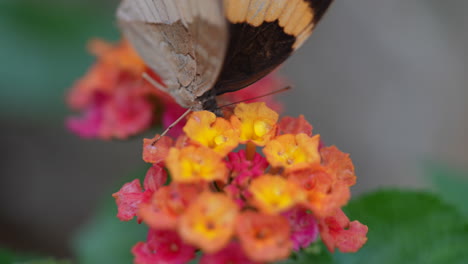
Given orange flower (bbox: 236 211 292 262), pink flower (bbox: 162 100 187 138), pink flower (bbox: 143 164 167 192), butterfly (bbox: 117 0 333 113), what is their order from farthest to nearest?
pink flower (bbox: 162 100 187 138) < butterfly (bbox: 117 0 333 113) < pink flower (bbox: 143 164 167 192) < orange flower (bbox: 236 211 292 262)

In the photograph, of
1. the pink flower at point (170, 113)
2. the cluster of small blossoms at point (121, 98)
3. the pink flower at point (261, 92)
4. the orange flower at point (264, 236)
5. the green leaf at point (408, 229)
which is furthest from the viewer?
the pink flower at point (261, 92)

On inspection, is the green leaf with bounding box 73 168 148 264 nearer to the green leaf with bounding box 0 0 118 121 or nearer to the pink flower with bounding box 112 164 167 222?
the pink flower with bounding box 112 164 167 222

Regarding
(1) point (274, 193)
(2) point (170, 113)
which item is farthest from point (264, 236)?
(2) point (170, 113)

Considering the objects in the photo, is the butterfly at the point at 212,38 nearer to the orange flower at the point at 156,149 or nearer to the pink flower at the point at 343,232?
the orange flower at the point at 156,149

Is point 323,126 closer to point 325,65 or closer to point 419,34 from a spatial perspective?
point 325,65

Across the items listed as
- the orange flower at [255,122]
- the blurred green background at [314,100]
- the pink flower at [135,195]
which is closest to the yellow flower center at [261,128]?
the orange flower at [255,122]

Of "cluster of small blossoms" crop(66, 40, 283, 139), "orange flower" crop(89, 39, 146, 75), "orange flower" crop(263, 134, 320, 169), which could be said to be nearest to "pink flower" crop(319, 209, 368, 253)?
"orange flower" crop(263, 134, 320, 169)
